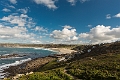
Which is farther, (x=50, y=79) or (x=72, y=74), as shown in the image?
(x=72, y=74)

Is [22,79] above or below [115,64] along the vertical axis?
below

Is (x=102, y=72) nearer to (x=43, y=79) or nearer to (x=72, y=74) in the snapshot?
(x=72, y=74)

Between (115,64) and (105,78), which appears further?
(115,64)

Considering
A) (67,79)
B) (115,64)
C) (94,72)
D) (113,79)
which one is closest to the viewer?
(113,79)

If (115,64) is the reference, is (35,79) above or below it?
below

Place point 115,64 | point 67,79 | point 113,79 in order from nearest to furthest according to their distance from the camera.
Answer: point 113,79, point 67,79, point 115,64

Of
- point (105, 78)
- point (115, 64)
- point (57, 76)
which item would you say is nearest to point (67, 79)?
point (57, 76)

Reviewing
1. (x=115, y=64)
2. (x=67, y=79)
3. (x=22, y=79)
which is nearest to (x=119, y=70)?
(x=115, y=64)

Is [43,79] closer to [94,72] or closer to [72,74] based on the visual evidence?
[72,74]

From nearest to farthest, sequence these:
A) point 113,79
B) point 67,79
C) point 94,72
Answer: point 113,79
point 67,79
point 94,72
